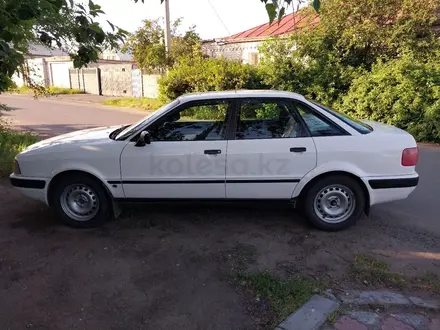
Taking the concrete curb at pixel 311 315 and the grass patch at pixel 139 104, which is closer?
the concrete curb at pixel 311 315

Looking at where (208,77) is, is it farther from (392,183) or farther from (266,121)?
(392,183)

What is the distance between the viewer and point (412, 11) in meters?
11.0

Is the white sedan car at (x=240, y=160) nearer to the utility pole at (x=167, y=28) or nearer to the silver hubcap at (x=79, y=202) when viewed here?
the silver hubcap at (x=79, y=202)

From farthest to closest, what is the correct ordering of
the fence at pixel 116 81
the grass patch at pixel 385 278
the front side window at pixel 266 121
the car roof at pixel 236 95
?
the fence at pixel 116 81 → the car roof at pixel 236 95 → the front side window at pixel 266 121 → the grass patch at pixel 385 278

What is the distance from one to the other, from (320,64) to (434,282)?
9482mm

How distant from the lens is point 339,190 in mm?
4199

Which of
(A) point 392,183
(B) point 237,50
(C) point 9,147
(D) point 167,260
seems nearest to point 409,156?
(A) point 392,183

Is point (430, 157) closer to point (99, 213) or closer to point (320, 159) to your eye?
point (320, 159)

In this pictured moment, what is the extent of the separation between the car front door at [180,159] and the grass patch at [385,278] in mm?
1586

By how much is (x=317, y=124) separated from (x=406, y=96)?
21.0ft

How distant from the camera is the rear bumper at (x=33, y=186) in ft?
14.3

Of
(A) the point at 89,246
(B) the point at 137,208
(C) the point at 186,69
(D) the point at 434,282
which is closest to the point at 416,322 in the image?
(D) the point at 434,282

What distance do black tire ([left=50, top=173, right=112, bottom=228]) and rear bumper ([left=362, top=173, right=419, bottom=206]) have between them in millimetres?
2896

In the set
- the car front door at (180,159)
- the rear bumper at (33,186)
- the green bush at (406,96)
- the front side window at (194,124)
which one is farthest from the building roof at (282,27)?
the rear bumper at (33,186)
